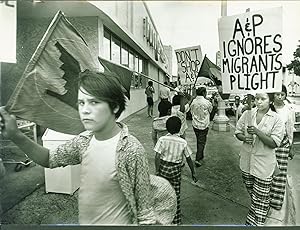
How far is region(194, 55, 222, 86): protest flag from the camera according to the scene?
218 centimetres

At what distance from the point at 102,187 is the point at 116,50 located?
0.90 meters

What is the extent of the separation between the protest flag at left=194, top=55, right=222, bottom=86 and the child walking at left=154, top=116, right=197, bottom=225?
1.23ft

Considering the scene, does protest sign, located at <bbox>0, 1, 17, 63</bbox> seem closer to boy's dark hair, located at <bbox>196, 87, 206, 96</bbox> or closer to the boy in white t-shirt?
the boy in white t-shirt

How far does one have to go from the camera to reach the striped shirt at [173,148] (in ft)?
7.19

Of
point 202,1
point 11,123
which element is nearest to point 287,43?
point 202,1

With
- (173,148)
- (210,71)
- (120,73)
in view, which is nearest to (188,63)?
(210,71)

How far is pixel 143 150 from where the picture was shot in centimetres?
196

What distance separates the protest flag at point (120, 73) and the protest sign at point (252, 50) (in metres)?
0.66

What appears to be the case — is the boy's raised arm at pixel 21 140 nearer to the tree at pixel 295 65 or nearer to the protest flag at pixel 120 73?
the protest flag at pixel 120 73

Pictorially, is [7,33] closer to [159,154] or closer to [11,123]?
[11,123]

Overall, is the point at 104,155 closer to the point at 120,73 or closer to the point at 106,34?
the point at 120,73

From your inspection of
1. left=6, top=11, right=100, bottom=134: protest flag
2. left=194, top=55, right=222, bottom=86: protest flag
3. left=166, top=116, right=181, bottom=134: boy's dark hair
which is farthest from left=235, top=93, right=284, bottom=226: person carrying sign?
left=6, top=11, right=100, bottom=134: protest flag

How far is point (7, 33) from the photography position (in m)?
2.05

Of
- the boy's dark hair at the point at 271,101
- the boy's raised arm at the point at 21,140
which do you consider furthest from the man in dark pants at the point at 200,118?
the boy's raised arm at the point at 21,140
